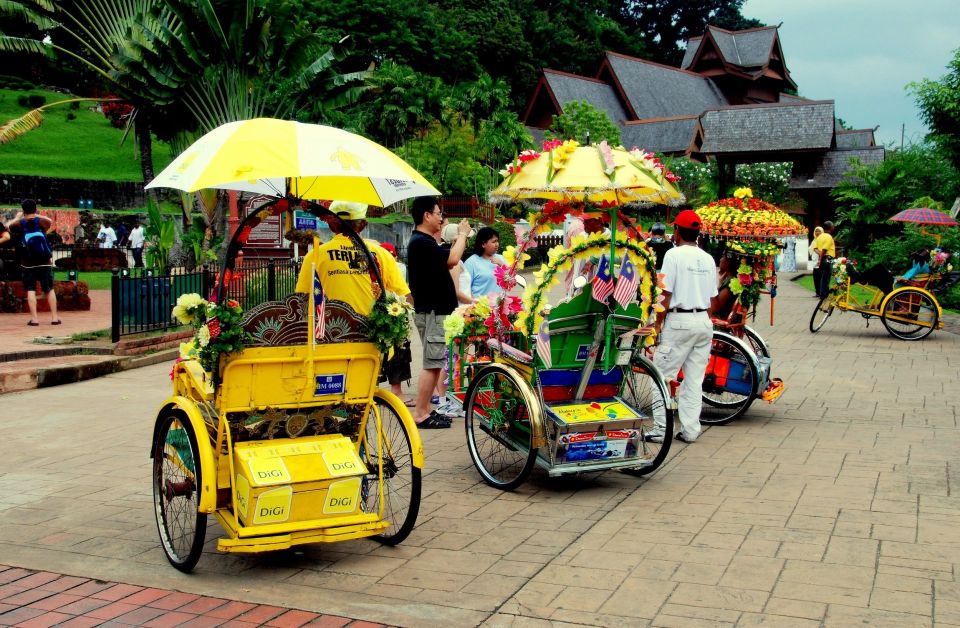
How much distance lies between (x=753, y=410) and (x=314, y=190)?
5473 millimetres

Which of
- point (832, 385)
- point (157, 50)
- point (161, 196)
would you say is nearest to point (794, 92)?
point (161, 196)

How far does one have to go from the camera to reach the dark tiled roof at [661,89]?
190 ft

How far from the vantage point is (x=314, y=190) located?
6.10 meters

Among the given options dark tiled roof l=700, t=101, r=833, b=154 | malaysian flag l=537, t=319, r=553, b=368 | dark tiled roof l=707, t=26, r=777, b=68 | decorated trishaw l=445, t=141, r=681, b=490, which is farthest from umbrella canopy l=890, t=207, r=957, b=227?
dark tiled roof l=707, t=26, r=777, b=68

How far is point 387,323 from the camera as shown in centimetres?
520

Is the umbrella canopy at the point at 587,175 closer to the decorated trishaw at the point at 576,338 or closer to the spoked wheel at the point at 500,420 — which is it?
the decorated trishaw at the point at 576,338

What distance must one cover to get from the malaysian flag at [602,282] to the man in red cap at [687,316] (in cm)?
127

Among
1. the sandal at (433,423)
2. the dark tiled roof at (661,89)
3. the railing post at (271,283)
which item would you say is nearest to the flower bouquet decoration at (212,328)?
the sandal at (433,423)

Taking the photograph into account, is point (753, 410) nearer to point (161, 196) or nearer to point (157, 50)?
point (157, 50)

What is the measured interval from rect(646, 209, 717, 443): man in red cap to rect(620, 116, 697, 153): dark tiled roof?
4595cm

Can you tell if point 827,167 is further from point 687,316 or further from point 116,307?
point 687,316

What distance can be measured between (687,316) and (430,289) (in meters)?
2.46

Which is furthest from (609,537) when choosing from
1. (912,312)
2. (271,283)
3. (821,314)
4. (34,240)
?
(821,314)

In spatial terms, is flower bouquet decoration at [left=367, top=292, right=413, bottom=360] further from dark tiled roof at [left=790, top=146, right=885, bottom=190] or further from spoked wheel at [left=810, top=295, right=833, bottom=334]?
dark tiled roof at [left=790, top=146, right=885, bottom=190]
